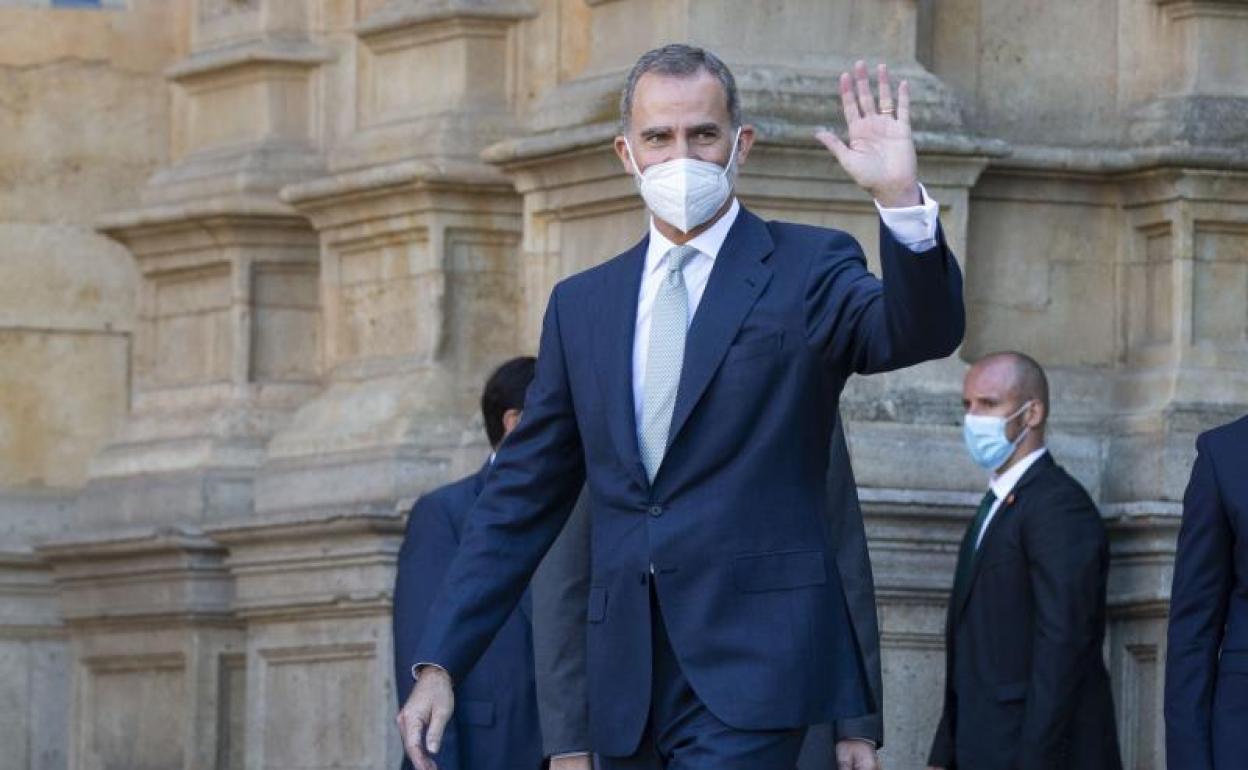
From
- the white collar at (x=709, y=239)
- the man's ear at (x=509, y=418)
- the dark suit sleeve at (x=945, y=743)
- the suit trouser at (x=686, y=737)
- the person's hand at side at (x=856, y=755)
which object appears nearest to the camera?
the suit trouser at (x=686, y=737)

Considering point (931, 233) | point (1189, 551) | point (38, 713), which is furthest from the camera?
point (38, 713)

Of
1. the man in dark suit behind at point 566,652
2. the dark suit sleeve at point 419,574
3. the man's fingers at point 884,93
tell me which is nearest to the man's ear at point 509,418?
the dark suit sleeve at point 419,574

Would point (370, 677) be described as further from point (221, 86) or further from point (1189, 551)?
point (1189, 551)

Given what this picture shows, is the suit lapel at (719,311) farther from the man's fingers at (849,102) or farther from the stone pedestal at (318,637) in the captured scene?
the stone pedestal at (318,637)

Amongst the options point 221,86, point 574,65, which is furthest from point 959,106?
point 221,86

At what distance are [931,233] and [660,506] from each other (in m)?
0.77

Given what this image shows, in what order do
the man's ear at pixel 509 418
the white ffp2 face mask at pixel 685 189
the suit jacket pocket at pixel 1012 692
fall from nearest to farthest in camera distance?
1. the white ffp2 face mask at pixel 685 189
2. the man's ear at pixel 509 418
3. the suit jacket pocket at pixel 1012 692

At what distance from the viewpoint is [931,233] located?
20.9 feet

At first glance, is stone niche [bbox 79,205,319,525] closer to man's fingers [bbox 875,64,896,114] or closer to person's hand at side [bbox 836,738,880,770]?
person's hand at side [bbox 836,738,880,770]

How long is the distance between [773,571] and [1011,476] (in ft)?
11.8

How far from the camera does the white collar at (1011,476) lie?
33.6ft

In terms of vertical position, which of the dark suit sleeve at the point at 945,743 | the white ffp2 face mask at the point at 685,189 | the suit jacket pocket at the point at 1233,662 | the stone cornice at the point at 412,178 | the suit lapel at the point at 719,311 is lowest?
the dark suit sleeve at the point at 945,743

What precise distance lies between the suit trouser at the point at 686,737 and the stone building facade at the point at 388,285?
3.63 meters

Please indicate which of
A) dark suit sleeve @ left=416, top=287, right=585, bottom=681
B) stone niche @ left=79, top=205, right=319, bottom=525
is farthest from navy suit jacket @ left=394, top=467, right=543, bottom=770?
stone niche @ left=79, top=205, right=319, bottom=525
